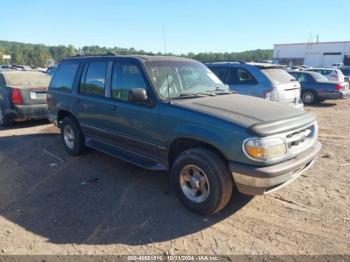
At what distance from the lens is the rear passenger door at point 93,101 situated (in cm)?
480

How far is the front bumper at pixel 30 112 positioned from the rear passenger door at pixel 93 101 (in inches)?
131

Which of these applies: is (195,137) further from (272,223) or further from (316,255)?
(316,255)

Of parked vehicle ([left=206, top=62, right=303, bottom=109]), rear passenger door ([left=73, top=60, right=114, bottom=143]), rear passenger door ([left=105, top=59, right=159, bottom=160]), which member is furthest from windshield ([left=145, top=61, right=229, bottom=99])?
parked vehicle ([left=206, top=62, right=303, bottom=109])

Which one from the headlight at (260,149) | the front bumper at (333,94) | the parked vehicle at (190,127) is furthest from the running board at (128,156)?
the front bumper at (333,94)

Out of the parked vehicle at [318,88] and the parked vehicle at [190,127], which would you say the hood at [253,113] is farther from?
the parked vehicle at [318,88]

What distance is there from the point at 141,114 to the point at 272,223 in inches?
88.8

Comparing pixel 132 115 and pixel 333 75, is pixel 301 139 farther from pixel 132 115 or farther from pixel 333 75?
pixel 333 75

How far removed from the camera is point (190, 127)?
11.5 feet

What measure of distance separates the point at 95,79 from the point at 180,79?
1.62 m

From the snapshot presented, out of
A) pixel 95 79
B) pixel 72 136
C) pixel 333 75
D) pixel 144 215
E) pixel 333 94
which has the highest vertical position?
pixel 95 79

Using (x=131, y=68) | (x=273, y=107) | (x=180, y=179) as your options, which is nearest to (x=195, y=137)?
(x=180, y=179)

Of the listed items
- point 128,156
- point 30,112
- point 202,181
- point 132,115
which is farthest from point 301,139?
point 30,112

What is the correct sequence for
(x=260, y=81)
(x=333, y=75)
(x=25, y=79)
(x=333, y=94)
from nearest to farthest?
(x=260, y=81)
(x=25, y=79)
(x=333, y=94)
(x=333, y=75)

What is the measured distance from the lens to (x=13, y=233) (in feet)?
10.7
